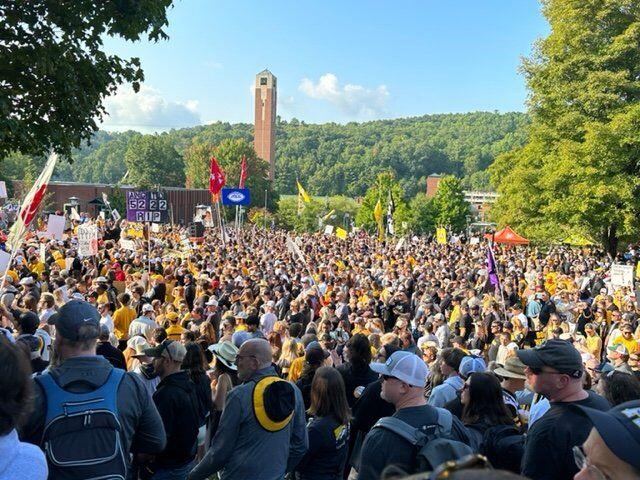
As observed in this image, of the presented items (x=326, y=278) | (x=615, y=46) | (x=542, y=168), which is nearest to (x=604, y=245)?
(x=542, y=168)

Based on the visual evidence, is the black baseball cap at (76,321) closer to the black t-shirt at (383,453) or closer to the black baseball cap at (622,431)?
the black t-shirt at (383,453)

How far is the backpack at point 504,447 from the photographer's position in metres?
4.26

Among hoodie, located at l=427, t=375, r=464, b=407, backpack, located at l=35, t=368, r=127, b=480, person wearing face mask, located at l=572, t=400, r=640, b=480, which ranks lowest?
hoodie, located at l=427, t=375, r=464, b=407

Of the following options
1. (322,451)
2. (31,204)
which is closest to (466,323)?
(31,204)

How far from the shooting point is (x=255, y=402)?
Result: 4301mm

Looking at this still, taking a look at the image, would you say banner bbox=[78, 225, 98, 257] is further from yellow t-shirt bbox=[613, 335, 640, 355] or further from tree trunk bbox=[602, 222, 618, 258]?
tree trunk bbox=[602, 222, 618, 258]

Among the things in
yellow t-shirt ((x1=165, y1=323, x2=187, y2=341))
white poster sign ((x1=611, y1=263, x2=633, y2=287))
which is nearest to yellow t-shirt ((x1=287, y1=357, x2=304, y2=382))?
yellow t-shirt ((x1=165, y1=323, x2=187, y2=341))

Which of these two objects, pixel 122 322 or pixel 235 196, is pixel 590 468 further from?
pixel 235 196

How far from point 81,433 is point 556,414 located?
2.33 metres

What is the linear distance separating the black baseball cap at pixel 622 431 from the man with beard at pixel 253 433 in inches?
97.6

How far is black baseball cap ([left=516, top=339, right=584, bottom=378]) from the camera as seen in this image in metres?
3.82

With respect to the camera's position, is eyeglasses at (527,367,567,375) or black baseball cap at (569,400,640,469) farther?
eyeglasses at (527,367,567,375)

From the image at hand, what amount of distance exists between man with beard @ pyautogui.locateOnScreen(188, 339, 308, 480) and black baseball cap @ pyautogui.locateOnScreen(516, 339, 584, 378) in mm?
1482

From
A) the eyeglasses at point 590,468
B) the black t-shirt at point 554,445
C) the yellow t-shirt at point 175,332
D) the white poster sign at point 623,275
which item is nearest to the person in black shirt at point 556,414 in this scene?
the black t-shirt at point 554,445
